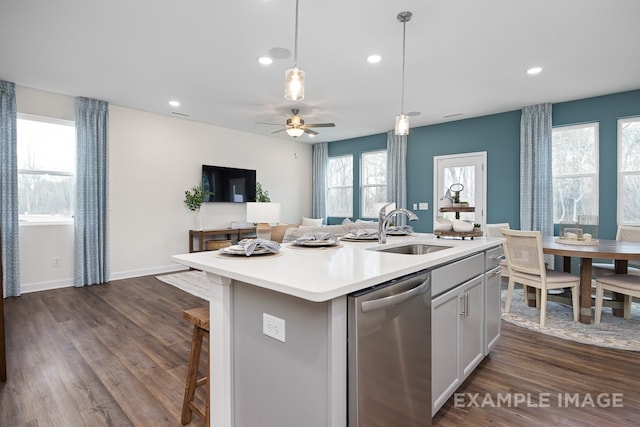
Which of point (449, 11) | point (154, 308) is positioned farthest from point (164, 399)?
point (449, 11)

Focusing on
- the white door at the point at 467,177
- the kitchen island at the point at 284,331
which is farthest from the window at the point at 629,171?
the kitchen island at the point at 284,331

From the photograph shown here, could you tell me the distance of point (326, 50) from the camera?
328 centimetres

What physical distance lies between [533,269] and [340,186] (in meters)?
5.21

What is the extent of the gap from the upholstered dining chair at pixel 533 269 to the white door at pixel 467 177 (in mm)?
Answer: 2272

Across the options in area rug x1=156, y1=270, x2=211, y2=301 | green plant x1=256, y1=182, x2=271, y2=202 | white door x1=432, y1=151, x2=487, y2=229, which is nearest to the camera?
area rug x1=156, y1=270, x2=211, y2=301

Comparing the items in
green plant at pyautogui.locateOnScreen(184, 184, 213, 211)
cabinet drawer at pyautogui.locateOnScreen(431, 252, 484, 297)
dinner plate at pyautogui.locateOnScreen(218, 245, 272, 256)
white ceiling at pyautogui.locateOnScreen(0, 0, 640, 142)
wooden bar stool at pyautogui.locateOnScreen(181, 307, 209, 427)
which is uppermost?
white ceiling at pyautogui.locateOnScreen(0, 0, 640, 142)

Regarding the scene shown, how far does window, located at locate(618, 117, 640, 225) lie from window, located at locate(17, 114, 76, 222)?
779 centimetres

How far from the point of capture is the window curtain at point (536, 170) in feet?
16.4

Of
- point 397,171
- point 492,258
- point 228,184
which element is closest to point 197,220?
point 228,184

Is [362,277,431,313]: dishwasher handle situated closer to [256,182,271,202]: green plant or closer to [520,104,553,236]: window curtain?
[520,104,553,236]: window curtain

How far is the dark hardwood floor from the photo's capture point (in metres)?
1.79

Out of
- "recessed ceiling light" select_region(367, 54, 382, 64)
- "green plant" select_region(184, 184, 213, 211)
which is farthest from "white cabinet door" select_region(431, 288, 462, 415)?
"green plant" select_region(184, 184, 213, 211)

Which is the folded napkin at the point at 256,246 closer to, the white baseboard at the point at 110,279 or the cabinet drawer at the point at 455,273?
the cabinet drawer at the point at 455,273

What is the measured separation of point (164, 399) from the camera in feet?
6.34
